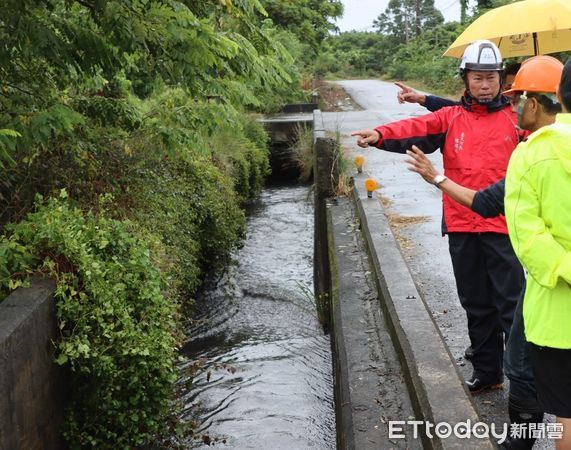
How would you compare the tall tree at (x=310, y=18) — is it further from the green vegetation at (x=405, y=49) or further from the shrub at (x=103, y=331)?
the shrub at (x=103, y=331)

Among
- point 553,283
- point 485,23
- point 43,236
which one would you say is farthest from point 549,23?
point 43,236

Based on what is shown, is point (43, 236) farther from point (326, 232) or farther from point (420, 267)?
point (326, 232)

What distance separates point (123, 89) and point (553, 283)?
589 centimetres

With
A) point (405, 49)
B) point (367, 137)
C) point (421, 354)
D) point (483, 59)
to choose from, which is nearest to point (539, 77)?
point (483, 59)

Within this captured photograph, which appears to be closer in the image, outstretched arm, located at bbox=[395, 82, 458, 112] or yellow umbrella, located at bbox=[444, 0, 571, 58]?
outstretched arm, located at bbox=[395, 82, 458, 112]

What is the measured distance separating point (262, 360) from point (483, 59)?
167 inches

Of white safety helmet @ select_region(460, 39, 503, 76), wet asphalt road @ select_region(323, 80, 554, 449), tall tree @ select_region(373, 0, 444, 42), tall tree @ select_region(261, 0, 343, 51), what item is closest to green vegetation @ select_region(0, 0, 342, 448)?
white safety helmet @ select_region(460, 39, 503, 76)

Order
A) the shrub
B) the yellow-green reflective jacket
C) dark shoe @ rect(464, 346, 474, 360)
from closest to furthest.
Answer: the yellow-green reflective jacket, the shrub, dark shoe @ rect(464, 346, 474, 360)

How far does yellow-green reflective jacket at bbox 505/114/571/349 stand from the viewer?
2.43 metres

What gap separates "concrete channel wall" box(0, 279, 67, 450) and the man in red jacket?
2169 millimetres

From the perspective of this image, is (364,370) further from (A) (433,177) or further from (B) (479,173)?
(A) (433,177)

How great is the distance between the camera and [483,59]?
3760 millimetres

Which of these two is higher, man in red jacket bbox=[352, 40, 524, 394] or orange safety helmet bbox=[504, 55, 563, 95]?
orange safety helmet bbox=[504, 55, 563, 95]

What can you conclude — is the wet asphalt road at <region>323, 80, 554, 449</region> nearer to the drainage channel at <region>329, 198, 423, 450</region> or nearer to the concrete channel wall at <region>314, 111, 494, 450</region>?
the concrete channel wall at <region>314, 111, 494, 450</region>
